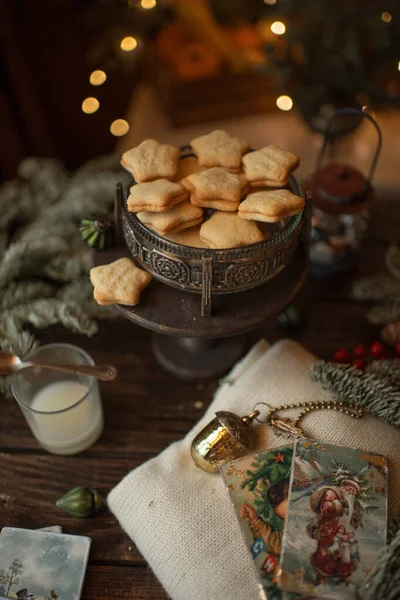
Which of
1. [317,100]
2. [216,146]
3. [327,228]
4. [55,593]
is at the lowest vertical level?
[55,593]

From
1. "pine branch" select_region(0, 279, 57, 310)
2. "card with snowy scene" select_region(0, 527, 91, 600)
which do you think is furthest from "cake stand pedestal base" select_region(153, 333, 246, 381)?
"card with snowy scene" select_region(0, 527, 91, 600)

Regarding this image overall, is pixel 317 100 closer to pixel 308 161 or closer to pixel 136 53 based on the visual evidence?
pixel 308 161

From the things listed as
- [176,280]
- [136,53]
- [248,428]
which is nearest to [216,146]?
[176,280]

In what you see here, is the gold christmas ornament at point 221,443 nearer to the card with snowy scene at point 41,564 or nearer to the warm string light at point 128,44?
the card with snowy scene at point 41,564

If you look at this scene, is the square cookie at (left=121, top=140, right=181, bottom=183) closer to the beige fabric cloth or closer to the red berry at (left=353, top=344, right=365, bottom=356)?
the beige fabric cloth

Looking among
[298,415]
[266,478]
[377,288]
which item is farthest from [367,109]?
[266,478]

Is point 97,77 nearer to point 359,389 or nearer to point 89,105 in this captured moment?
point 89,105
